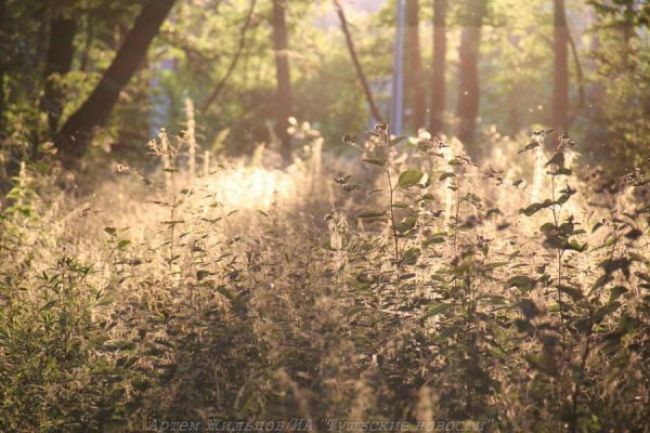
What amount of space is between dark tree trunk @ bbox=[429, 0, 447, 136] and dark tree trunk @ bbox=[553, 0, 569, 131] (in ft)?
10.2

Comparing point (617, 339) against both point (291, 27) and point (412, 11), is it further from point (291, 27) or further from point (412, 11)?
point (291, 27)

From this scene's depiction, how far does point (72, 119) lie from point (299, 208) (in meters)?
4.60

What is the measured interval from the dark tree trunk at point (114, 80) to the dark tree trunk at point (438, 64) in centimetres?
796

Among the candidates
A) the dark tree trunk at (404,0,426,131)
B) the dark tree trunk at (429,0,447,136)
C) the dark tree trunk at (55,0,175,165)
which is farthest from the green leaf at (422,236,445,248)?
the dark tree trunk at (404,0,426,131)

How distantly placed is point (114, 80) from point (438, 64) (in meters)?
9.96

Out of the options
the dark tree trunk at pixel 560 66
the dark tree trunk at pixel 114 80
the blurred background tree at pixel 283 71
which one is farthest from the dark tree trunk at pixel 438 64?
the dark tree trunk at pixel 114 80

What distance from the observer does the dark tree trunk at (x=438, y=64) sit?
61.7 feet

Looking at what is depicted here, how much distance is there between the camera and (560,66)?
22266mm

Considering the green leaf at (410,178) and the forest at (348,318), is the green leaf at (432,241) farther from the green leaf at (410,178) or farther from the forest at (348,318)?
the green leaf at (410,178)

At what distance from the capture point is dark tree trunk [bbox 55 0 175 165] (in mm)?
11844

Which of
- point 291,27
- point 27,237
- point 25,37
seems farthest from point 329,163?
point 291,27

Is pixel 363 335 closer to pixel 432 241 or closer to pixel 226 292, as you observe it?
pixel 432 241

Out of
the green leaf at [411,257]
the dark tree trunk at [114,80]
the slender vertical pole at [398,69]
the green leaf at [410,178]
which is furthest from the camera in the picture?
the slender vertical pole at [398,69]

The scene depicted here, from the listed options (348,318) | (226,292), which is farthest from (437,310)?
(226,292)
